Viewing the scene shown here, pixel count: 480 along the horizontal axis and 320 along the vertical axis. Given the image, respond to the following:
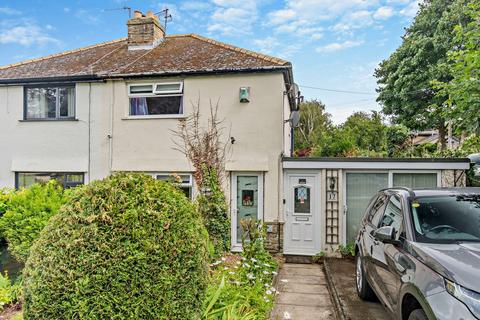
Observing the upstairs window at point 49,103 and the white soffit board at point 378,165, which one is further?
the upstairs window at point 49,103

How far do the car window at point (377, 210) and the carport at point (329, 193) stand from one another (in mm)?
3397

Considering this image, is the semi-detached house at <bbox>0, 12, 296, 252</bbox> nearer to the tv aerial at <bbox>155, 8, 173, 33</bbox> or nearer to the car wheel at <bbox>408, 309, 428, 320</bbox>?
the tv aerial at <bbox>155, 8, 173, 33</bbox>

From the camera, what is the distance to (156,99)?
950cm

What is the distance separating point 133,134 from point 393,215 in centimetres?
749

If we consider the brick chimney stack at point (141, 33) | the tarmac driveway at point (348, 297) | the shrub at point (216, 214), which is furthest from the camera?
the brick chimney stack at point (141, 33)

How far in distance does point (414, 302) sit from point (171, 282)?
2.26 metres

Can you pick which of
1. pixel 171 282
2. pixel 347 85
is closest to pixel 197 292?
pixel 171 282

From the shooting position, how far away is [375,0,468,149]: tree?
19672mm

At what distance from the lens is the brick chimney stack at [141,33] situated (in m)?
11.3

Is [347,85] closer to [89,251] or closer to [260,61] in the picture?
[260,61]

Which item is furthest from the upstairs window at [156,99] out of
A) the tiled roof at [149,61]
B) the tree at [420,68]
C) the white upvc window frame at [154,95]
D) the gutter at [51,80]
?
the tree at [420,68]

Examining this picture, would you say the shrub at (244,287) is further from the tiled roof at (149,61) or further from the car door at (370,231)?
the tiled roof at (149,61)

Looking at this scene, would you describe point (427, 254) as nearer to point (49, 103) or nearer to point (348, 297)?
point (348, 297)

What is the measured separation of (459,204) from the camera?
377 cm
